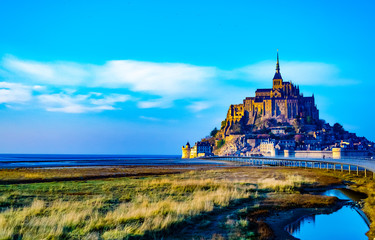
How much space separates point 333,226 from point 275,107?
560ft

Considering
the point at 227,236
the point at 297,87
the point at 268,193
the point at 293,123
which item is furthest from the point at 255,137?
the point at 227,236

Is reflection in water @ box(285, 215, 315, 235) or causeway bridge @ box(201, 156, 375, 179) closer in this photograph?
reflection in water @ box(285, 215, 315, 235)

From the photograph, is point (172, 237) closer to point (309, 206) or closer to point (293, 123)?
point (309, 206)

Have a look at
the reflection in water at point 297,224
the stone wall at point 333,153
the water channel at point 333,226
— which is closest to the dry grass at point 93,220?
the reflection in water at point 297,224

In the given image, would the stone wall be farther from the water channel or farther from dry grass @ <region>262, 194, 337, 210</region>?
the water channel

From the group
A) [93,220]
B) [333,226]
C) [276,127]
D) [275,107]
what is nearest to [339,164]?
[333,226]

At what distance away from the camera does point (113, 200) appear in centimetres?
1905

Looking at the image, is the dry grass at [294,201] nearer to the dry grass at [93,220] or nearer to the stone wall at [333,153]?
the dry grass at [93,220]

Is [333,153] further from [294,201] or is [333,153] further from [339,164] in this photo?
[294,201]

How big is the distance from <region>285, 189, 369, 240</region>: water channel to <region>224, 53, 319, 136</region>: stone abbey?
164826 millimetres

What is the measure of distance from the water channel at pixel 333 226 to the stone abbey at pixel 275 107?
165 meters

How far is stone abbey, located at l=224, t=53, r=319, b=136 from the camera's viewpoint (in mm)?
178750

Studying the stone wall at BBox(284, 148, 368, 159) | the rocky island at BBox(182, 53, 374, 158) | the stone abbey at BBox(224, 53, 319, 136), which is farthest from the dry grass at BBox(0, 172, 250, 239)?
the stone abbey at BBox(224, 53, 319, 136)

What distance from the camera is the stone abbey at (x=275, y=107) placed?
7037 inches
